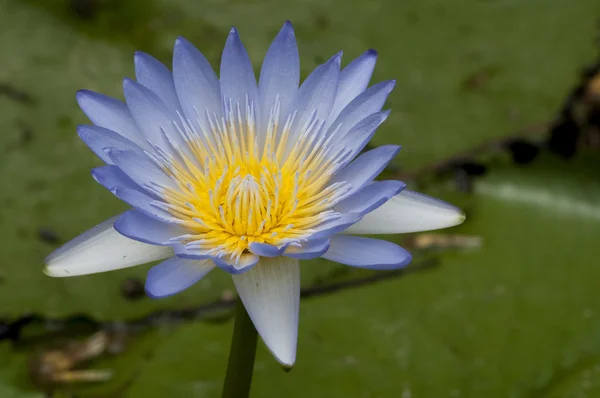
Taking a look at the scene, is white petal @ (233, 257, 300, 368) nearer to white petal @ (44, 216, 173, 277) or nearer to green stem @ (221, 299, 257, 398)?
green stem @ (221, 299, 257, 398)

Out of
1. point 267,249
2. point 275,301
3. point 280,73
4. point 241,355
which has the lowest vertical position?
point 241,355

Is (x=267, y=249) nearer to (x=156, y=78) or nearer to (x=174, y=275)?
(x=174, y=275)

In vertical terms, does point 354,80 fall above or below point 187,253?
above

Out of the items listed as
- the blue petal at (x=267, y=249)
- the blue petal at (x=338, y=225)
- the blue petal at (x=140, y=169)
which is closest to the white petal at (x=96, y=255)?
the blue petal at (x=140, y=169)

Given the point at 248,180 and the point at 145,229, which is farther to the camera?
the point at 248,180

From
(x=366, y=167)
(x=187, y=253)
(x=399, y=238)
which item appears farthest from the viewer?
(x=399, y=238)

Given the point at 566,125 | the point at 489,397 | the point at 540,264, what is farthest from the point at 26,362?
the point at 566,125

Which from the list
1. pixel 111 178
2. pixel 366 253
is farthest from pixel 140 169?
pixel 366 253

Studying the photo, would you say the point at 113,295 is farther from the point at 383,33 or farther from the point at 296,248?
the point at 383,33
